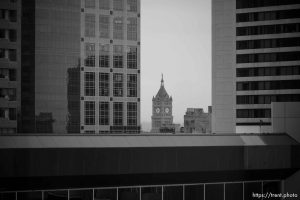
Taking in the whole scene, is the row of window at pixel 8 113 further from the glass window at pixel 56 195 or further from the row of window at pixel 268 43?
the glass window at pixel 56 195

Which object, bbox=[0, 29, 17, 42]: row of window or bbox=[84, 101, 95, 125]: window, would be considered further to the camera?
bbox=[84, 101, 95, 125]: window

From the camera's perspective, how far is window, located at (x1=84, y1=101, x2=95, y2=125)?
133375 mm

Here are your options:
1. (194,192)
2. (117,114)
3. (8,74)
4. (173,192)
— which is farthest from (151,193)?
(117,114)

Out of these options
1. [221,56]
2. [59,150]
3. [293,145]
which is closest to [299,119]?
[293,145]

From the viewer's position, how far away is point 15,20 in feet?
393

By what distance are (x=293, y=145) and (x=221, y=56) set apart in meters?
88.7

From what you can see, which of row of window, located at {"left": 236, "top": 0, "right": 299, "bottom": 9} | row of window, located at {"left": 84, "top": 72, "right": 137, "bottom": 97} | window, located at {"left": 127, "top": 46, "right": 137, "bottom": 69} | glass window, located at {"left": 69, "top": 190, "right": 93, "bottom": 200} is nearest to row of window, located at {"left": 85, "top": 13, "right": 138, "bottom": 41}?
window, located at {"left": 127, "top": 46, "right": 137, "bottom": 69}

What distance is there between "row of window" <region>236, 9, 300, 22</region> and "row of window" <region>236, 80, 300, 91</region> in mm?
13710

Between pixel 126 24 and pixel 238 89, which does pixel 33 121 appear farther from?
pixel 238 89

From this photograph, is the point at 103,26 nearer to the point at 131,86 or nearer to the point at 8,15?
the point at 131,86

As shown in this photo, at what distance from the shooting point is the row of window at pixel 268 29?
111 metres

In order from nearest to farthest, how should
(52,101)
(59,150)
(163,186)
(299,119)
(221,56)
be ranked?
1. (59,150)
2. (163,186)
3. (299,119)
4. (221,56)
5. (52,101)

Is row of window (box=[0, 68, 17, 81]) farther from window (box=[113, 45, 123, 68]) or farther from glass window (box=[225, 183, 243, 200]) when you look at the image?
glass window (box=[225, 183, 243, 200])

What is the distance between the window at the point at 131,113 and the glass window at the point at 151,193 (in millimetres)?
93167
